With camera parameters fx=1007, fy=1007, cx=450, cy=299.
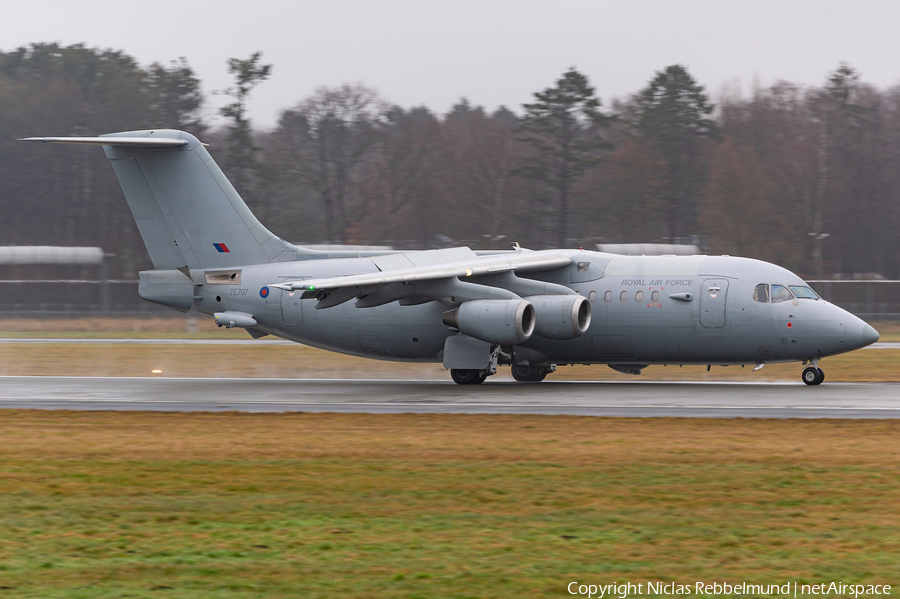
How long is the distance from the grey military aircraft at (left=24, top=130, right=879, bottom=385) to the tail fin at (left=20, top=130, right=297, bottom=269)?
0.11 ft

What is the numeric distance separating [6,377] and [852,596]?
81.4 ft

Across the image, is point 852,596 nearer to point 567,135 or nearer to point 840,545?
point 840,545

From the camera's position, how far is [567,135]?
64.2 metres

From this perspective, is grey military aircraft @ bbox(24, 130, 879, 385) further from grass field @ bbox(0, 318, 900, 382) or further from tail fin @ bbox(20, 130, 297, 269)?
grass field @ bbox(0, 318, 900, 382)

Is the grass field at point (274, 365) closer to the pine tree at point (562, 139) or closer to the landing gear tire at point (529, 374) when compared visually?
the landing gear tire at point (529, 374)

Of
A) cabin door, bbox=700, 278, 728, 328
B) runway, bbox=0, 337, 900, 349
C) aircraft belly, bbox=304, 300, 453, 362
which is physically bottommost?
runway, bbox=0, 337, 900, 349

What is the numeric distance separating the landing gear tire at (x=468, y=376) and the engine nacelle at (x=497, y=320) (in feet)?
5.52

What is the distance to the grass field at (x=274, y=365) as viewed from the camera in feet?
88.1

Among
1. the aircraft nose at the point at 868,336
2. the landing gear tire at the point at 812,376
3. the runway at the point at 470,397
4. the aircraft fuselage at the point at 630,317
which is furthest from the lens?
the landing gear tire at the point at 812,376

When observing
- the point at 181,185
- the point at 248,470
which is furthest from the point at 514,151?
the point at 248,470

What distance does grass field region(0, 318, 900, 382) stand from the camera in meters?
26.9

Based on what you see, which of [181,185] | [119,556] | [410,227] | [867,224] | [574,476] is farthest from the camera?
[410,227]

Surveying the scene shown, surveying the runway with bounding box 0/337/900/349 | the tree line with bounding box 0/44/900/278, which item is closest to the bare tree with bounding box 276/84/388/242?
the tree line with bounding box 0/44/900/278

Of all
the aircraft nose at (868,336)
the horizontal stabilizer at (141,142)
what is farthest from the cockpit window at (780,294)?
the horizontal stabilizer at (141,142)
